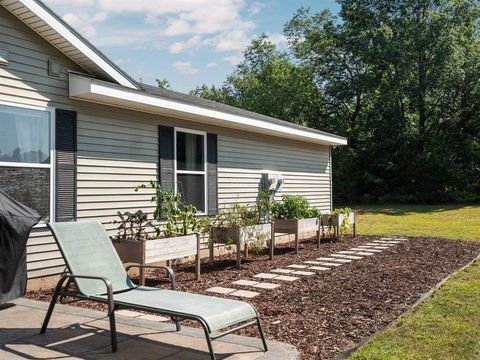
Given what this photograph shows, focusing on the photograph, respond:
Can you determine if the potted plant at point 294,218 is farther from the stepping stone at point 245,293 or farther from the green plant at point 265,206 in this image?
the stepping stone at point 245,293

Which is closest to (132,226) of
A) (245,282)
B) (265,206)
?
(245,282)

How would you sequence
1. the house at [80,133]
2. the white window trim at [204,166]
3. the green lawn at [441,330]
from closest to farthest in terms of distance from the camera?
the green lawn at [441,330] < the house at [80,133] < the white window trim at [204,166]

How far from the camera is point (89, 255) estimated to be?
387 centimetres

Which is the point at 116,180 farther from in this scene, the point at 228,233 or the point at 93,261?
the point at 93,261

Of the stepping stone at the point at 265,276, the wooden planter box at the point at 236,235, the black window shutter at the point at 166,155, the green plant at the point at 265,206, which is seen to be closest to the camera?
the stepping stone at the point at 265,276

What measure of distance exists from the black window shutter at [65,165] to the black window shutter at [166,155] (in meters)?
1.61

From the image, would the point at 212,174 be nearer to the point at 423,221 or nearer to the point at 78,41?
the point at 78,41

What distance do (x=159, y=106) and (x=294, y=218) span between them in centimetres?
365

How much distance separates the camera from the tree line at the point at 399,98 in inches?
917

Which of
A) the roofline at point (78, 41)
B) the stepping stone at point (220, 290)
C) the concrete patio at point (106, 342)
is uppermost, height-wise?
the roofline at point (78, 41)

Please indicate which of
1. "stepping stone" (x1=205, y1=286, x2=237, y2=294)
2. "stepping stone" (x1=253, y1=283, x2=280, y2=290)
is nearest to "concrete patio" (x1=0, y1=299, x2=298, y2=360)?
"stepping stone" (x1=205, y1=286, x2=237, y2=294)

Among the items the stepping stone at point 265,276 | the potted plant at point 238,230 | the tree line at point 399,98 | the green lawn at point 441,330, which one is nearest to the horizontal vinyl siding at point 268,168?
the potted plant at point 238,230

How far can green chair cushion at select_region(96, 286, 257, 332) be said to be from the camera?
116 inches

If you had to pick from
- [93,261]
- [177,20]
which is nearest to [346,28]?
[177,20]
